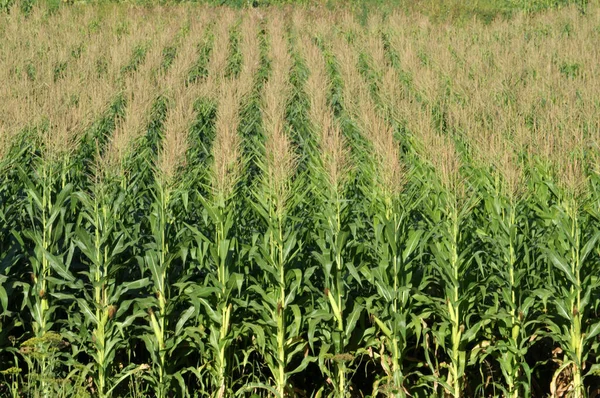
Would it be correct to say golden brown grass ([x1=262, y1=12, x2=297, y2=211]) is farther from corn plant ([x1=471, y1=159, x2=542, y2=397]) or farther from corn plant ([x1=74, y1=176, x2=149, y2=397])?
corn plant ([x1=471, y1=159, x2=542, y2=397])

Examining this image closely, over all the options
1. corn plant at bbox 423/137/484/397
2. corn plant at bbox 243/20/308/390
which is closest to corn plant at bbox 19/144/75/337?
corn plant at bbox 243/20/308/390

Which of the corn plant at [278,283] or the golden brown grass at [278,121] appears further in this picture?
the golden brown grass at [278,121]

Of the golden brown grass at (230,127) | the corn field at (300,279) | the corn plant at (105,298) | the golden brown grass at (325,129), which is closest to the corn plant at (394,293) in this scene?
the corn field at (300,279)

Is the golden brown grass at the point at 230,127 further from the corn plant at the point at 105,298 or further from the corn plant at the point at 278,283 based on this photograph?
the corn plant at the point at 105,298

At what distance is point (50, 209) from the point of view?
690cm

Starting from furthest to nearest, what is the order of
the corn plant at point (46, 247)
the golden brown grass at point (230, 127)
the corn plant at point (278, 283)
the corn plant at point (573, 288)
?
the golden brown grass at point (230, 127) → the corn plant at point (46, 247) → the corn plant at point (278, 283) → the corn plant at point (573, 288)

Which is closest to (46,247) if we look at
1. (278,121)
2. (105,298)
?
(105,298)

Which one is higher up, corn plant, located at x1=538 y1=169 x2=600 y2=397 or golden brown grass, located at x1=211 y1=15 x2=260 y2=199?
golden brown grass, located at x1=211 y1=15 x2=260 y2=199

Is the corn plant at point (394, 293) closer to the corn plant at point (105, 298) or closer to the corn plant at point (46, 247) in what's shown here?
the corn plant at point (105, 298)

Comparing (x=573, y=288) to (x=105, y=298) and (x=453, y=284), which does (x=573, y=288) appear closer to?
(x=453, y=284)

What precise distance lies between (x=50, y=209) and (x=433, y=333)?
304 cm

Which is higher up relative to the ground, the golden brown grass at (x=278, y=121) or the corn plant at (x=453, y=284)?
the golden brown grass at (x=278, y=121)

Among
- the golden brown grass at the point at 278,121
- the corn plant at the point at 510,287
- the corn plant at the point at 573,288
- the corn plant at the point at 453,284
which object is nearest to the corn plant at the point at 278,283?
the golden brown grass at the point at 278,121

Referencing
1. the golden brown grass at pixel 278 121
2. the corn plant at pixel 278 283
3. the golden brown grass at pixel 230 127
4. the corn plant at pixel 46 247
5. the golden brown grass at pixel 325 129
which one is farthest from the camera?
the golden brown grass at pixel 325 129
